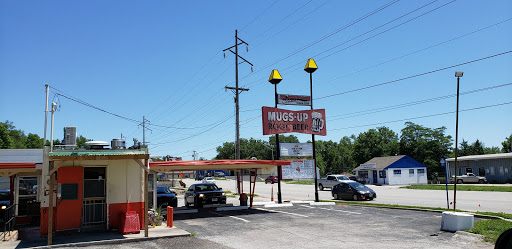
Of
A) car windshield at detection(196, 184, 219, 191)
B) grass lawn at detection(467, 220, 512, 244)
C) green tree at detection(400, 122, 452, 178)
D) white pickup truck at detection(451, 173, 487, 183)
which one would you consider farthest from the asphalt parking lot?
green tree at detection(400, 122, 452, 178)

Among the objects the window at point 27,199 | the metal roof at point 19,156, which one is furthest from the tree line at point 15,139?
the window at point 27,199

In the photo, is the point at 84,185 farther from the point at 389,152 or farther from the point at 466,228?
the point at 389,152

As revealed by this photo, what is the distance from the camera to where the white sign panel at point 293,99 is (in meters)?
25.4

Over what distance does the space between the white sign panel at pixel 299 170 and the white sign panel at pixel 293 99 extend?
401cm

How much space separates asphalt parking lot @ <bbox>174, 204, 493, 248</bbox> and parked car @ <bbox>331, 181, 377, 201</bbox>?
8762 mm

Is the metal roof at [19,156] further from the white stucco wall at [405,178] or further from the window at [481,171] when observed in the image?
the window at [481,171]

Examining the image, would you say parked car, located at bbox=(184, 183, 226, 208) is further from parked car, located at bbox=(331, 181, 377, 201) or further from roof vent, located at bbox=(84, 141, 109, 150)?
parked car, located at bbox=(331, 181, 377, 201)

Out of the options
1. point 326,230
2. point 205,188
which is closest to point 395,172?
point 205,188

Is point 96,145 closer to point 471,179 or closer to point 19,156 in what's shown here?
point 19,156

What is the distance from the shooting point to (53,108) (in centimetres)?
2084

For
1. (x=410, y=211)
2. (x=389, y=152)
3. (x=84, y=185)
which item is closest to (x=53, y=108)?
(x=84, y=185)

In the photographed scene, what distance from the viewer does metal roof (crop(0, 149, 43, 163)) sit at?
26.4m

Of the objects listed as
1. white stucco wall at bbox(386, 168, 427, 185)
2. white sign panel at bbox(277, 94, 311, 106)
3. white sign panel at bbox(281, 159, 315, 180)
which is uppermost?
white sign panel at bbox(277, 94, 311, 106)

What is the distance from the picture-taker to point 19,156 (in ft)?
87.9
